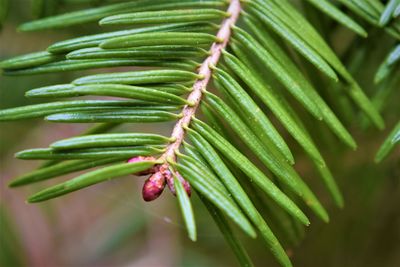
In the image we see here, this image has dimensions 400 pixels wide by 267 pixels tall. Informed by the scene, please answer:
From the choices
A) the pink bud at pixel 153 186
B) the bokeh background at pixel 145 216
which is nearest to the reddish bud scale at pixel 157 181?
the pink bud at pixel 153 186

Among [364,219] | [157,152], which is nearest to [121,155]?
[157,152]

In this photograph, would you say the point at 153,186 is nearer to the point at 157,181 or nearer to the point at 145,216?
the point at 157,181

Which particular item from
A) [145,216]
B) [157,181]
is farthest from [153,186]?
[145,216]

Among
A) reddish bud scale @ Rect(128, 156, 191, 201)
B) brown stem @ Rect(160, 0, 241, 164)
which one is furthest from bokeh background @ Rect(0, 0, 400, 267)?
reddish bud scale @ Rect(128, 156, 191, 201)

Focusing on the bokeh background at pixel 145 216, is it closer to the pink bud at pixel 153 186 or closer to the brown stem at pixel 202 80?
the brown stem at pixel 202 80

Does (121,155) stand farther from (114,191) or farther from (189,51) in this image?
(114,191)
